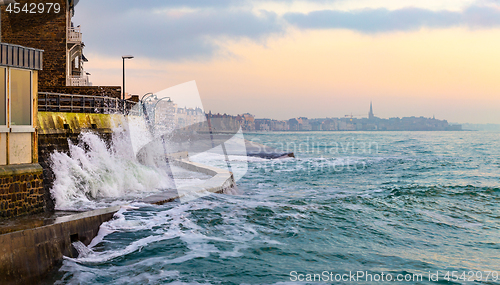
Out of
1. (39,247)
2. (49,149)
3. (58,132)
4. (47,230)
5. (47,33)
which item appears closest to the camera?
(39,247)

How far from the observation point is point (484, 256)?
9320 mm

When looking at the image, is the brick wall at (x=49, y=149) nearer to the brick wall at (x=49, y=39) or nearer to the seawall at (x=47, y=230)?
the seawall at (x=47, y=230)

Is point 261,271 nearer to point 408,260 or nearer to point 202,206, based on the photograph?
point 408,260

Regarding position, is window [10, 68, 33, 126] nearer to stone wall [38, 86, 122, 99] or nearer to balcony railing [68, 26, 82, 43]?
stone wall [38, 86, 122, 99]

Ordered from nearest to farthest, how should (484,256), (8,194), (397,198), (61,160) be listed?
(8,194)
(484,256)
(61,160)
(397,198)

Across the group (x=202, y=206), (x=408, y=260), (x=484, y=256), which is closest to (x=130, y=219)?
(x=202, y=206)

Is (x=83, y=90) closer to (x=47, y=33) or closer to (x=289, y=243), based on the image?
(x=47, y=33)

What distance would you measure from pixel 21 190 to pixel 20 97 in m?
2.35

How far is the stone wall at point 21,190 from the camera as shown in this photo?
8.55 m

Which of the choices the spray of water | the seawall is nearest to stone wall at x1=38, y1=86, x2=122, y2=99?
the spray of water

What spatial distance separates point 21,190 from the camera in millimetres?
8969

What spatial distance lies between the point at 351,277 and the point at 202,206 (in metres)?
5.79

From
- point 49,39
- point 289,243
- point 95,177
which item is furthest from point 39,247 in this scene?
point 49,39

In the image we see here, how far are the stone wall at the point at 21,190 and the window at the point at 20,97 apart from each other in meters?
1.19
